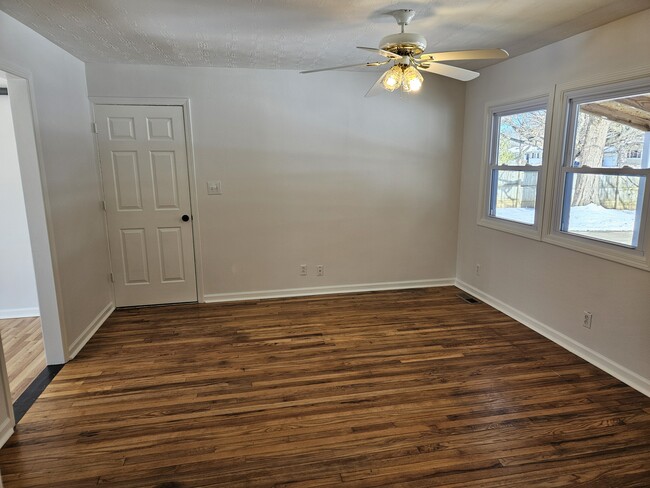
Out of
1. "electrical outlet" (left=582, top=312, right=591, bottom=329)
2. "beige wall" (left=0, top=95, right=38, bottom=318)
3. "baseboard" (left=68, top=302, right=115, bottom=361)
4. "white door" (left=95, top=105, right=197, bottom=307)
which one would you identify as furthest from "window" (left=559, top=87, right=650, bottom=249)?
"beige wall" (left=0, top=95, right=38, bottom=318)

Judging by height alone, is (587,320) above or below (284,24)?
below

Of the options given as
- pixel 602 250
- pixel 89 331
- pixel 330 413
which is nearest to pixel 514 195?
pixel 602 250

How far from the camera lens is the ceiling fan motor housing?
2225mm

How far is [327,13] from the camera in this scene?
248cm

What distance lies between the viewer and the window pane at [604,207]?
2.79m

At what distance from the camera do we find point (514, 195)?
4012 mm

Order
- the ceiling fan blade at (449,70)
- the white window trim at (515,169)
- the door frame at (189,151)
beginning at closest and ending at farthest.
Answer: the ceiling fan blade at (449,70) → the white window trim at (515,169) → the door frame at (189,151)

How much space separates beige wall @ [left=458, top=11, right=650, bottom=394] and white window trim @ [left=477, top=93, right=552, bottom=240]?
2.5 inches

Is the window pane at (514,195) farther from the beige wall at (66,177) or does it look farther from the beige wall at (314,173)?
the beige wall at (66,177)

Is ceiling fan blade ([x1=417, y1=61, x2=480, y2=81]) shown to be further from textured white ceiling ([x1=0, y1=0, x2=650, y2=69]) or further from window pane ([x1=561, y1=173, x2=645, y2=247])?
window pane ([x1=561, y1=173, x2=645, y2=247])

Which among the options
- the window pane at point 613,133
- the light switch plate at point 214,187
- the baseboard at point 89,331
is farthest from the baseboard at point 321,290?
the window pane at point 613,133

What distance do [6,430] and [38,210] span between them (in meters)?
1.40

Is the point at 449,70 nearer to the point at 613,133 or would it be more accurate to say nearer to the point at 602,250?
the point at 613,133

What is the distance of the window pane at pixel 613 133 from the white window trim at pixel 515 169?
10.8 inches
